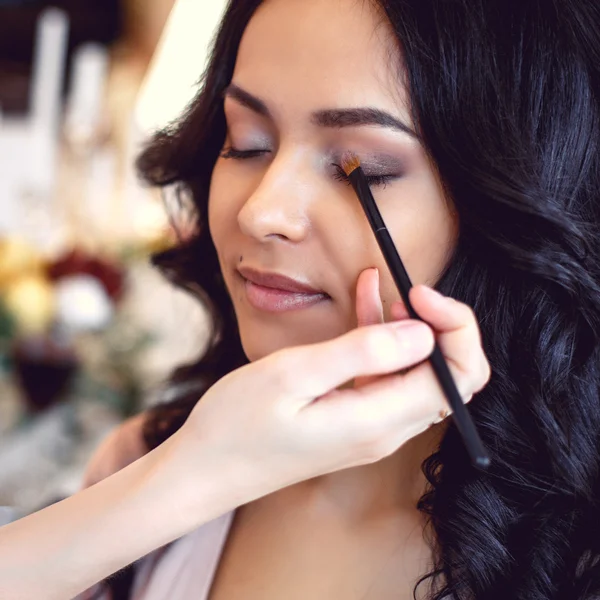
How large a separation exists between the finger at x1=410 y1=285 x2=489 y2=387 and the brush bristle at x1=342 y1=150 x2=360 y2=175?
0.14m

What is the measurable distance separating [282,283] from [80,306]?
71 cm

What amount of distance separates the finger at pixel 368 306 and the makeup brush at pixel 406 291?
2.2 inches

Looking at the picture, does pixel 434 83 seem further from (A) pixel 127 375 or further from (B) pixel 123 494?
(A) pixel 127 375

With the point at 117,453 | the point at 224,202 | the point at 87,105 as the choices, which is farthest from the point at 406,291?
the point at 87,105

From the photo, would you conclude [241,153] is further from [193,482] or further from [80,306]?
[80,306]

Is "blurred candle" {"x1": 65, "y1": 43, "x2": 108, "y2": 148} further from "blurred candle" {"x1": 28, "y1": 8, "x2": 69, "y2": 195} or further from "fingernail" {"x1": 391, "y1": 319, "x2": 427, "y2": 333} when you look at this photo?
"fingernail" {"x1": 391, "y1": 319, "x2": 427, "y2": 333}

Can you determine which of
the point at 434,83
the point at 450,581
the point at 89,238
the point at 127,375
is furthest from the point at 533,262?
the point at 89,238

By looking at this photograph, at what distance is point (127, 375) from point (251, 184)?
0.67 m

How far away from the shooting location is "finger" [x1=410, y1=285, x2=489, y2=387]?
44 cm

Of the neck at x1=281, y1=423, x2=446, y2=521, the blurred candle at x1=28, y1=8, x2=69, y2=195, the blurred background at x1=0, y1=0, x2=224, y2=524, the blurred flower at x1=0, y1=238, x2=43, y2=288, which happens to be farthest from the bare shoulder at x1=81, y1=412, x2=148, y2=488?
the blurred candle at x1=28, y1=8, x2=69, y2=195

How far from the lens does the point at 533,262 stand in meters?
0.57

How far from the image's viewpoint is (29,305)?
47.3 inches

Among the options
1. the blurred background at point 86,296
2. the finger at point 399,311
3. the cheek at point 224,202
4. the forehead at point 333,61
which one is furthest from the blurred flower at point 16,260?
the finger at point 399,311

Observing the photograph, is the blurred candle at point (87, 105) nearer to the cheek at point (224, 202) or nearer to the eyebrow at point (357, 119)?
the cheek at point (224, 202)
